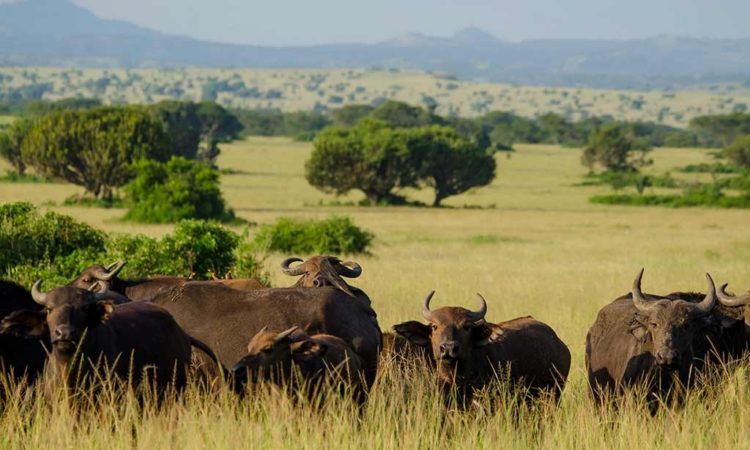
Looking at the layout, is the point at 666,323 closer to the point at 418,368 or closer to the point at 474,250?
the point at 418,368

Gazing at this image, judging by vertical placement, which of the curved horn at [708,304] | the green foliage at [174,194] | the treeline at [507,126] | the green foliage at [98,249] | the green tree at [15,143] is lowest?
the treeline at [507,126]

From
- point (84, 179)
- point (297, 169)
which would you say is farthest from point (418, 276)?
point (297, 169)

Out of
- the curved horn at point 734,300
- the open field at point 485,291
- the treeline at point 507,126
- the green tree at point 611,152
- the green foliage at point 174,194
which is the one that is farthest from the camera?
the treeline at point 507,126

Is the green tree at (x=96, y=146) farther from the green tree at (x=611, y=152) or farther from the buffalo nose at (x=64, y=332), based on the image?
the buffalo nose at (x=64, y=332)

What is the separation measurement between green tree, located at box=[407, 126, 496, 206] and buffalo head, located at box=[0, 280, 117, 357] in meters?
55.1

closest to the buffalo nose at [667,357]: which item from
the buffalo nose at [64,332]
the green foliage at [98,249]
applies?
the buffalo nose at [64,332]

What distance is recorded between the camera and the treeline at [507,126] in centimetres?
11631

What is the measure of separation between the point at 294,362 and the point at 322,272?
10.7ft

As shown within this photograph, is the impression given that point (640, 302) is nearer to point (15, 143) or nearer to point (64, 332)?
point (64, 332)

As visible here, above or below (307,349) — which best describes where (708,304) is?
above

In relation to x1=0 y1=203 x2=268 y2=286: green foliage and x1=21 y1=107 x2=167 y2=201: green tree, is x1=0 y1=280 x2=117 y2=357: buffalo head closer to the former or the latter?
x1=0 y1=203 x2=268 y2=286: green foliage

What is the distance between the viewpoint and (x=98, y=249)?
60.3 ft

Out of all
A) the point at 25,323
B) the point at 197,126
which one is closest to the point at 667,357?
the point at 25,323

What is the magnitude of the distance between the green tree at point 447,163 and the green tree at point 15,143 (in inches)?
794
